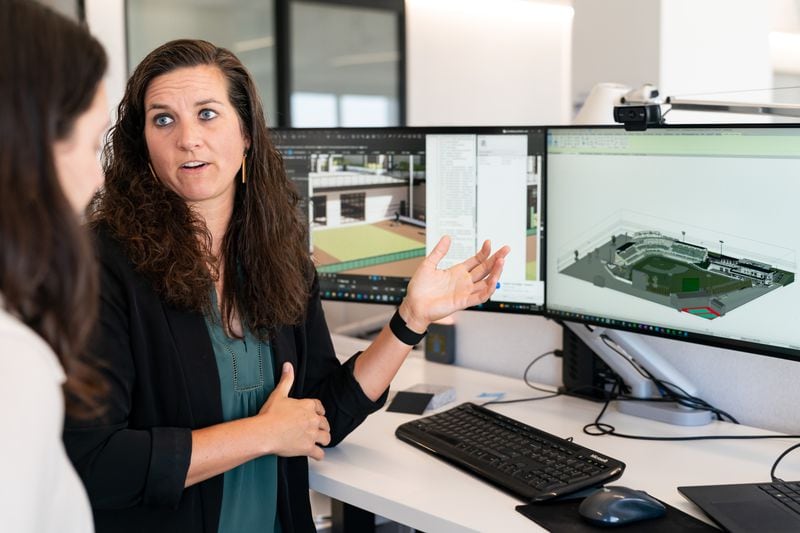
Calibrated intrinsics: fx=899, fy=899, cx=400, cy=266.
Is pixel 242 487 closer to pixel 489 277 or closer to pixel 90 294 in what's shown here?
pixel 489 277

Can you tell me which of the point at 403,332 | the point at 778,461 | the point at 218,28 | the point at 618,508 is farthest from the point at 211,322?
the point at 218,28

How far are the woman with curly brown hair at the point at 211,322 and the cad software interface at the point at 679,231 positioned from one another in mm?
196

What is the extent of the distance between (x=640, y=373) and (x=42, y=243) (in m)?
1.20

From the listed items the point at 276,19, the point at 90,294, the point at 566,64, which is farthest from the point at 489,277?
the point at 276,19

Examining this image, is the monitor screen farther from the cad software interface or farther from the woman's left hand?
the woman's left hand

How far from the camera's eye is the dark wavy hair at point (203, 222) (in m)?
1.32

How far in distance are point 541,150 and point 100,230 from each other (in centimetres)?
76

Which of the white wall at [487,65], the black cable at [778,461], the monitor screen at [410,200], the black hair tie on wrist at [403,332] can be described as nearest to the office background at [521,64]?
the white wall at [487,65]

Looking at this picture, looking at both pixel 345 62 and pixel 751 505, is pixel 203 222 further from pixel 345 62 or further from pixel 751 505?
pixel 345 62

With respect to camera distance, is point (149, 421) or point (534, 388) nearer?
point (149, 421)

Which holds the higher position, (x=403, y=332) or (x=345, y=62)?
(x=345, y=62)

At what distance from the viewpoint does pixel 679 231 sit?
143cm

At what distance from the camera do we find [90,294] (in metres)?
0.75

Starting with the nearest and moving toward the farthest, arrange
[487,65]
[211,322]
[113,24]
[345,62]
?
[211,322]
[113,24]
[487,65]
[345,62]
